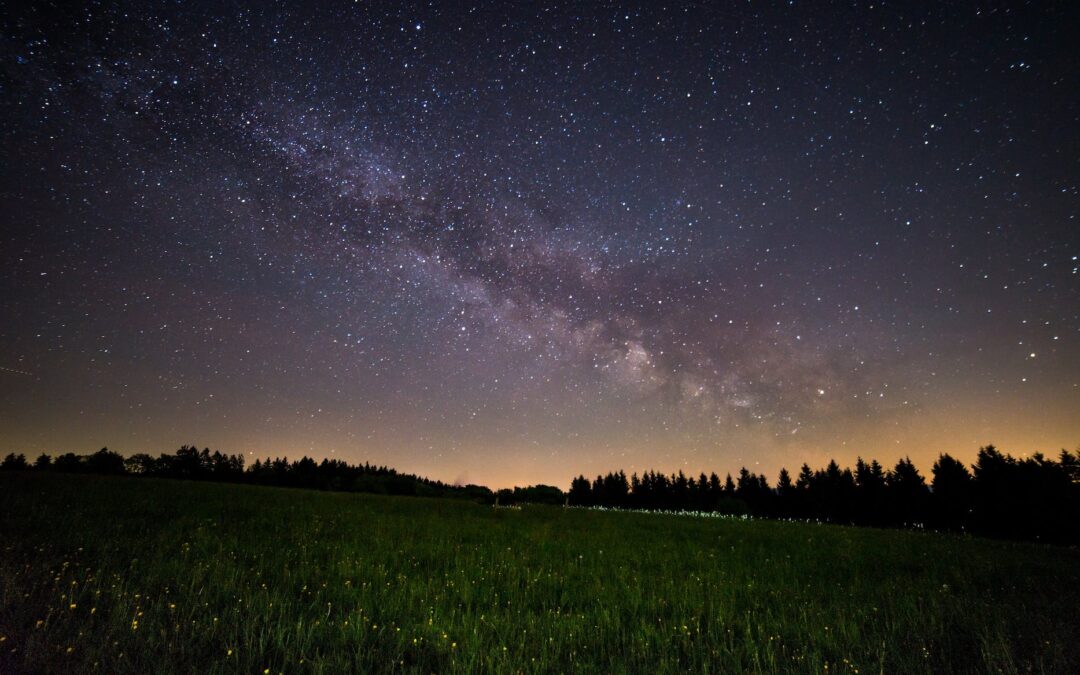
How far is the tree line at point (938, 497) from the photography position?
4222cm

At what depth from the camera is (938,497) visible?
179 ft

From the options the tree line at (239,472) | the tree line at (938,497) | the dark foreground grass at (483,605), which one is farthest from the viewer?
the tree line at (239,472)

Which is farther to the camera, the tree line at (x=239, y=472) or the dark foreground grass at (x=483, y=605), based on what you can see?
the tree line at (x=239, y=472)

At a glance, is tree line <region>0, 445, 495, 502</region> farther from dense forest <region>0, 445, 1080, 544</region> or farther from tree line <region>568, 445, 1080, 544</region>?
tree line <region>568, 445, 1080, 544</region>

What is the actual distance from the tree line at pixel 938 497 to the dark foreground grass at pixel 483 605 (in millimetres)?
30348

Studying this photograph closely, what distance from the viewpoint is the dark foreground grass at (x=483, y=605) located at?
448cm

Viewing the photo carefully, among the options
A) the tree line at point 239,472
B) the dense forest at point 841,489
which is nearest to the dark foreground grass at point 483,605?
the dense forest at point 841,489

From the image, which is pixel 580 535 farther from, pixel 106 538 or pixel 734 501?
pixel 734 501

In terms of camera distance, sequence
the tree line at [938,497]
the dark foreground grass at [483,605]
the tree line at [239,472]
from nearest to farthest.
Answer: the dark foreground grass at [483,605]
the tree line at [938,497]
the tree line at [239,472]

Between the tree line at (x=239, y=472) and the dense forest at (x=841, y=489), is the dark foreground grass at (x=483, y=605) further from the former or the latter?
the tree line at (x=239, y=472)

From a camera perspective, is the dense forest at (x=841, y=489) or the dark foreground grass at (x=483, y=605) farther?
the dense forest at (x=841, y=489)

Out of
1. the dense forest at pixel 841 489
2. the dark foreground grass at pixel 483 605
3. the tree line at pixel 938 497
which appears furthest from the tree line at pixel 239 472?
the dark foreground grass at pixel 483 605

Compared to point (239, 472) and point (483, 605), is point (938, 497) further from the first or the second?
point (239, 472)

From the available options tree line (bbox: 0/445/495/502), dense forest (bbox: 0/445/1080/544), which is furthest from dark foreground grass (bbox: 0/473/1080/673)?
tree line (bbox: 0/445/495/502)
